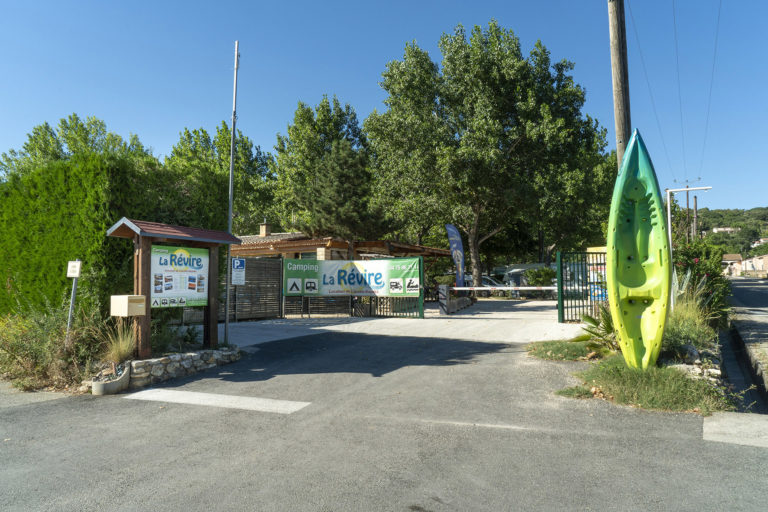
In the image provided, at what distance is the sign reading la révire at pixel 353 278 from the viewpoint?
55.4 ft

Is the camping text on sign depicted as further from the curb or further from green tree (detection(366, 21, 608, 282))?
green tree (detection(366, 21, 608, 282))

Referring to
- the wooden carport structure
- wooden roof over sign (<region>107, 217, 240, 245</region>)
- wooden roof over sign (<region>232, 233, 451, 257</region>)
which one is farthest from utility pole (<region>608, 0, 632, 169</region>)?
wooden roof over sign (<region>232, 233, 451, 257</region>)

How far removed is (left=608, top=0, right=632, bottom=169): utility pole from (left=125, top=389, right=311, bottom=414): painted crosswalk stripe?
772 cm

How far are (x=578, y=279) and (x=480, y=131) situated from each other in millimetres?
12526

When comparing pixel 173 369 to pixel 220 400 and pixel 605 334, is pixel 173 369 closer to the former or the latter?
pixel 220 400

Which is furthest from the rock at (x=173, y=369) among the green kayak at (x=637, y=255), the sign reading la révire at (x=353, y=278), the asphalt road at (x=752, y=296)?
the asphalt road at (x=752, y=296)

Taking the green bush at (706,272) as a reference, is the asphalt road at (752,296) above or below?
below

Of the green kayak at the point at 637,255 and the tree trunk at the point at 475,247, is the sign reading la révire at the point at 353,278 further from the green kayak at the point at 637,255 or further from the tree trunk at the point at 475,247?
the tree trunk at the point at 475,247

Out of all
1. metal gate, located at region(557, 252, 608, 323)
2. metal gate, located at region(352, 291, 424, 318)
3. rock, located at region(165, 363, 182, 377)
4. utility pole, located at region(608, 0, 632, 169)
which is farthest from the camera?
metal gate, located at region(352, 291, 424, 318)

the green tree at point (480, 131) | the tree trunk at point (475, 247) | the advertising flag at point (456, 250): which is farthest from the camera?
the tree trunk at point (475, 247)

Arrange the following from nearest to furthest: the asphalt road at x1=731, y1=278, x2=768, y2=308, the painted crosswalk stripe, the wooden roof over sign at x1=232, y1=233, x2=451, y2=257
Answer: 1. the painted crosswalk stripe
2. the wooden roof over sign at x1=232, y1=233, x2=451, y2=257
3. the asphalt road at x1=731, y1=278, x2=768, y2=308

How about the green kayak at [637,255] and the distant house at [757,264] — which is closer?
the green kayak at [637,255]

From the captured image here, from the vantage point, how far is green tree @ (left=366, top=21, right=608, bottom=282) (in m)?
24.9

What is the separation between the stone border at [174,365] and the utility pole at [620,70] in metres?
8.69
